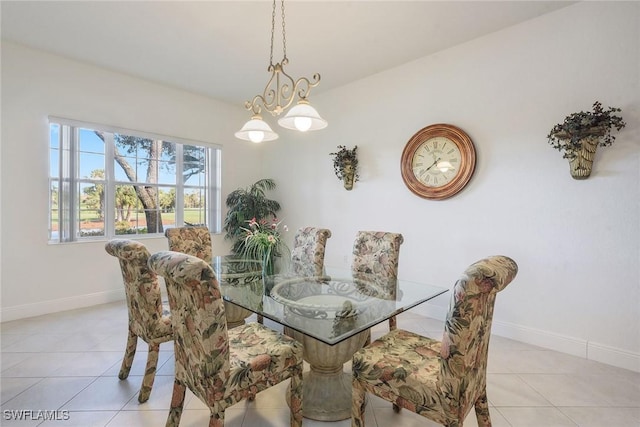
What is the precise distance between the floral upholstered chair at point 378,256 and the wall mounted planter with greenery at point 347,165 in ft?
4.60

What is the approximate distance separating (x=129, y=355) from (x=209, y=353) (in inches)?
48.6

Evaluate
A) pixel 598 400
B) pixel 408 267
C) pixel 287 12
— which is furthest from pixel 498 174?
pixel 287 12

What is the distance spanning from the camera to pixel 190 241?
3.09 meters

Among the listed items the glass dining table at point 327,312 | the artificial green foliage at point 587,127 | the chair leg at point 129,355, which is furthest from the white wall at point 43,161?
the artificial green foliage at point 587,127

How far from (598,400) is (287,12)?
12.1 ft

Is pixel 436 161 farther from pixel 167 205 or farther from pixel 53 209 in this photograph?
pixel 53 209

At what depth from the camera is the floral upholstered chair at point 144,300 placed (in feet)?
5.87

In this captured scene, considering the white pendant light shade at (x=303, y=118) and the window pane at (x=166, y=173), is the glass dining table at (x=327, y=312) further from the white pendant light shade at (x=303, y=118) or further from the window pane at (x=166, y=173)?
the window pane at (x=166, y=173)

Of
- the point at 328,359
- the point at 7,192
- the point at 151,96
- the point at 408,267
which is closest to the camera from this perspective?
the point at 328,359

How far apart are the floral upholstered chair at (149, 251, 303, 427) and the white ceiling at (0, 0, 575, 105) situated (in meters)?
2.38

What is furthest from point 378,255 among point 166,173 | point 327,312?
point 166,173

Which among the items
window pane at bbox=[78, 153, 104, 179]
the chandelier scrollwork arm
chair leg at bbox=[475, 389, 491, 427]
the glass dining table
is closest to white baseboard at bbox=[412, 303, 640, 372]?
the glass dining table

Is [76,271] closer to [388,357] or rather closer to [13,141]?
[13,141]

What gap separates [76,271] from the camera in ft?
11.9
